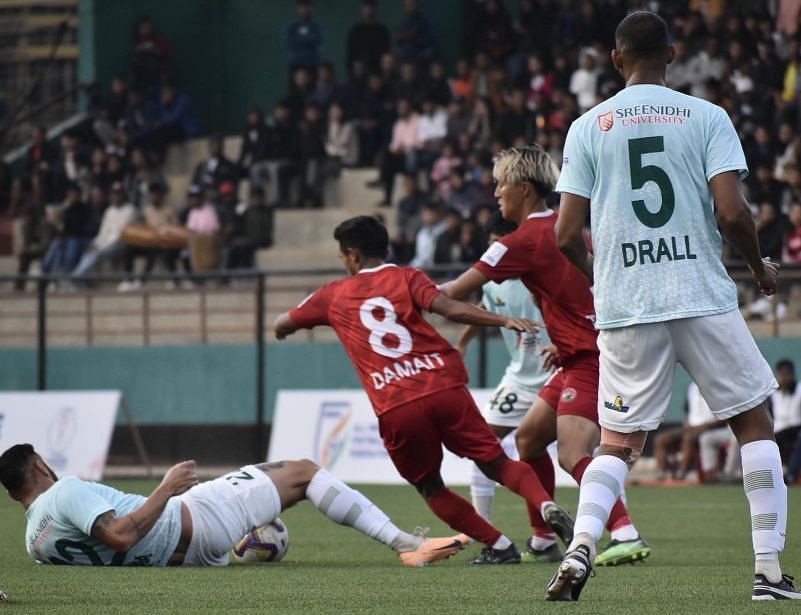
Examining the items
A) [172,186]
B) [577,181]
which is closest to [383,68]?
[172,186]

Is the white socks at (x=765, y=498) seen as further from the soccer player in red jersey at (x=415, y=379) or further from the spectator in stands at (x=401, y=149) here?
the spectator in stands at (x=401, y=149)

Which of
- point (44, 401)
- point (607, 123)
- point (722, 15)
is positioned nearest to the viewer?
point (607, 123)

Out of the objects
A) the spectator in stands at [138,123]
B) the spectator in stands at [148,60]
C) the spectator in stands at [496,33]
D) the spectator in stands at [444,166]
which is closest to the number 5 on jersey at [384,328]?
the spectator in stands at [444,166]

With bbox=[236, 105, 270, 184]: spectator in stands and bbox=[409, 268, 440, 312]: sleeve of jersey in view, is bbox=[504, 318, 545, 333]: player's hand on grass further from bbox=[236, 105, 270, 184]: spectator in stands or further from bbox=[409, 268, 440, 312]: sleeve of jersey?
bbox=[236, 105, 270, 184]: spectator in stands

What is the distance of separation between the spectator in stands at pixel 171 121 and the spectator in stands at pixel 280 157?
8.18ft

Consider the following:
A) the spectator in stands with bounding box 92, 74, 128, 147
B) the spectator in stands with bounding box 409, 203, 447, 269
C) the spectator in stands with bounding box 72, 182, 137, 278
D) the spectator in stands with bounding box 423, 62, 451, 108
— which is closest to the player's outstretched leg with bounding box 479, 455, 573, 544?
the spectator in stands with bounding box 409, 203, 447, 269

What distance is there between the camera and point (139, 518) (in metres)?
7.88

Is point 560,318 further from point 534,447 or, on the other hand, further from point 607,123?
point 607,123

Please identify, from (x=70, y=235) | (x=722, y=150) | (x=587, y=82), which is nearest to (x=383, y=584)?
(x=722, y=150)

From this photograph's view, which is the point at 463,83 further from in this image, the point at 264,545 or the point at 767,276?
the point at 767,276

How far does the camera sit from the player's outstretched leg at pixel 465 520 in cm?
848

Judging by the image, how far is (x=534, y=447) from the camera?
9.05 metres

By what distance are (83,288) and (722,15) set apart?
9341mm

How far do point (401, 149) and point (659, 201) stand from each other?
17.6 m
